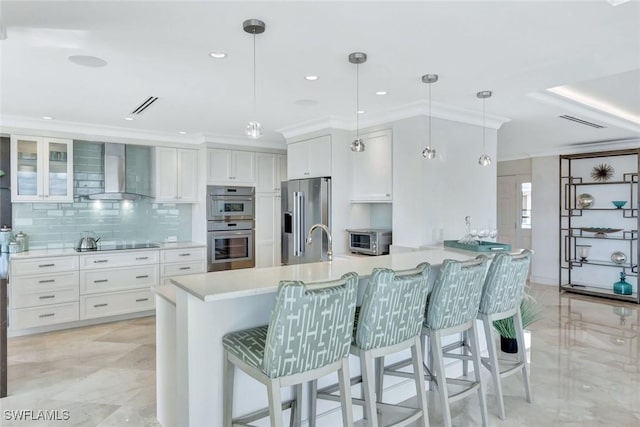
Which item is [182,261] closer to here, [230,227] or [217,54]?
[230,227]

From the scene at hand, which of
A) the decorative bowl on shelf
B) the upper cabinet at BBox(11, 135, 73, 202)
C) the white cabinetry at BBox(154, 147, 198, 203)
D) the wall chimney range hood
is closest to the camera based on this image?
the upper cabinet at BBox(11, 135, 73, 202)

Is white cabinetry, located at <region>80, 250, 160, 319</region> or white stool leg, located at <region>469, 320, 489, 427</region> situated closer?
white stool leg, located at <region>469, 320, 489, 427</region>

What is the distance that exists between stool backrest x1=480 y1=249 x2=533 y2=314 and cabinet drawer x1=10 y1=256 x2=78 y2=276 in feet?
14.7

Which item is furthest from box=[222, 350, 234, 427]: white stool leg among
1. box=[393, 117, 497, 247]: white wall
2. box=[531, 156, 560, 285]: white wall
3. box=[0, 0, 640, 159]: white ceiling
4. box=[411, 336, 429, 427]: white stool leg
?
box=[531, 156, 560, 285]: white wall

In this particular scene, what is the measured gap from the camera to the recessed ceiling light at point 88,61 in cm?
271

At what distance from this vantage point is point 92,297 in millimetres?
4742

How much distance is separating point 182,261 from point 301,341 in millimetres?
4131

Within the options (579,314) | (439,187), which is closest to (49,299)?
(439,187)

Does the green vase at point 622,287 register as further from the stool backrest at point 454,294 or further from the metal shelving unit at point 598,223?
the stool backrest at point 454,294

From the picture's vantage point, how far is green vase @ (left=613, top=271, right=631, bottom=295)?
603 centimetres

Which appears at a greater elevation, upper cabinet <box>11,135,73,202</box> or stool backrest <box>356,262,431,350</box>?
upper cabinet <box>11,135,73,202</box>

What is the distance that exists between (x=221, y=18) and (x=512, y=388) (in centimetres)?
331

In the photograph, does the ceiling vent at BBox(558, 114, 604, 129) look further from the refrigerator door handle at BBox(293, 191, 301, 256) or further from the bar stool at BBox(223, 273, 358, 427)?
the bar stool at BBox(223, 273, 358, 427)

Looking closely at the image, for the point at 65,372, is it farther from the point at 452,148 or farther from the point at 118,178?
the point at 452,148
